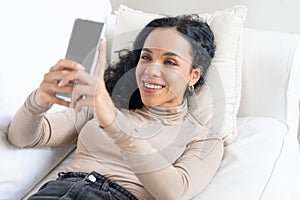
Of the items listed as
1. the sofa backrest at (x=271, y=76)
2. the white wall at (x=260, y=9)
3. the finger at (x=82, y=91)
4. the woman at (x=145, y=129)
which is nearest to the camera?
the finger at (x=82, y=91)

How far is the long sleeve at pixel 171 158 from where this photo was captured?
3.00 ft

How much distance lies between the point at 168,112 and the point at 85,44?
304 millimetres

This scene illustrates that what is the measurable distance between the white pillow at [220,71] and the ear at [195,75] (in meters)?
0.04

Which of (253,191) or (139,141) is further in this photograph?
(253,191)

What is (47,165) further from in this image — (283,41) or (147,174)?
(283,41)

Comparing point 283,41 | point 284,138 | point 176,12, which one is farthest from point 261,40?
point 176,12

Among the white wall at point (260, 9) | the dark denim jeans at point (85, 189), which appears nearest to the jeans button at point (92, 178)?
the dark denim jeans at point (85, 189)

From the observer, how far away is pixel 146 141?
1.03 m

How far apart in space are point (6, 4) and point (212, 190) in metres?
0.68

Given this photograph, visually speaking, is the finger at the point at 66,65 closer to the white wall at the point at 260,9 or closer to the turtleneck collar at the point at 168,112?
the turtleneck collar at the point at 168,112

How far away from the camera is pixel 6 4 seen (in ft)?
3.99

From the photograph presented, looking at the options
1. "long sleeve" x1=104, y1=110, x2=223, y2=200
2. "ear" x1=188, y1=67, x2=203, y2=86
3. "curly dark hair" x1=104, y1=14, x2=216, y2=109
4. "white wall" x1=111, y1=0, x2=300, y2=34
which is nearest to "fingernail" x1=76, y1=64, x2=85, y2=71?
"long sleeve" x1=104, y1=110, x2=223, y2=200

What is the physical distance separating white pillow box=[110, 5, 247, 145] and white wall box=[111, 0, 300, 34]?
14.1 inches

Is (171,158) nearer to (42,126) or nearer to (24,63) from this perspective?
(42,126)
